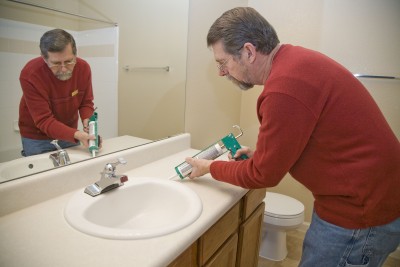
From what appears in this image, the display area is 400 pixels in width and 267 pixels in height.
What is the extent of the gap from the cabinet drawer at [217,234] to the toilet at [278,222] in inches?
24.2

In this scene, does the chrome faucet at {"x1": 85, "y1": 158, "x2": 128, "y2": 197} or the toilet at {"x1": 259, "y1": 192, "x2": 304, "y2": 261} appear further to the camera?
the toilet at {"x1": 259, "y1": 192, "x2": 304, "y2": 261}

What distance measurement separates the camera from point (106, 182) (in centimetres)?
97

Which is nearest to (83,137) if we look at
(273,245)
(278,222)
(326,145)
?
(326,145)

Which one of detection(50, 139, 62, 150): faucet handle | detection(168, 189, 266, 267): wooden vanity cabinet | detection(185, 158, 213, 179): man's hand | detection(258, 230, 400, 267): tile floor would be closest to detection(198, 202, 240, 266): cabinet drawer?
detection(168, 189, 266, 267): wooden vanity cabinet

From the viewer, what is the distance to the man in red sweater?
729mm

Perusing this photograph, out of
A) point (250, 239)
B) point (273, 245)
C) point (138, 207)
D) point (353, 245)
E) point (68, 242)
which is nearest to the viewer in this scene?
point (68, 242)

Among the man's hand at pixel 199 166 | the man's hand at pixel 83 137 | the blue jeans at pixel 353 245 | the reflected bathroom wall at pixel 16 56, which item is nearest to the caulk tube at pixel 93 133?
the man's hand at pixel 83 137

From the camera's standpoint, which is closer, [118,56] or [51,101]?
[51,101]

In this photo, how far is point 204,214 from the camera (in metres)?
0.86

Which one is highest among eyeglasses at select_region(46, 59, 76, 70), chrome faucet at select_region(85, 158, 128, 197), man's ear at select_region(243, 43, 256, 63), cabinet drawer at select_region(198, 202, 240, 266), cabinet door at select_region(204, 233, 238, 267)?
man's ear at select_region(243, 43, 256, 63)

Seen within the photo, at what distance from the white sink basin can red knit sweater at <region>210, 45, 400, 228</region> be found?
12.2 inches

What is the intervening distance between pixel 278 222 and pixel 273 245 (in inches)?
A: 10.9

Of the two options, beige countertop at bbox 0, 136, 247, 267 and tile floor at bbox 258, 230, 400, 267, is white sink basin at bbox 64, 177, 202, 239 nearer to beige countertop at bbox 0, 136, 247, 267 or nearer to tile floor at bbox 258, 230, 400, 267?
beige countertop at bbox 0, 136, 247, 267

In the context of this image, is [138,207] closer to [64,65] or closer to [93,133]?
[93,133]
